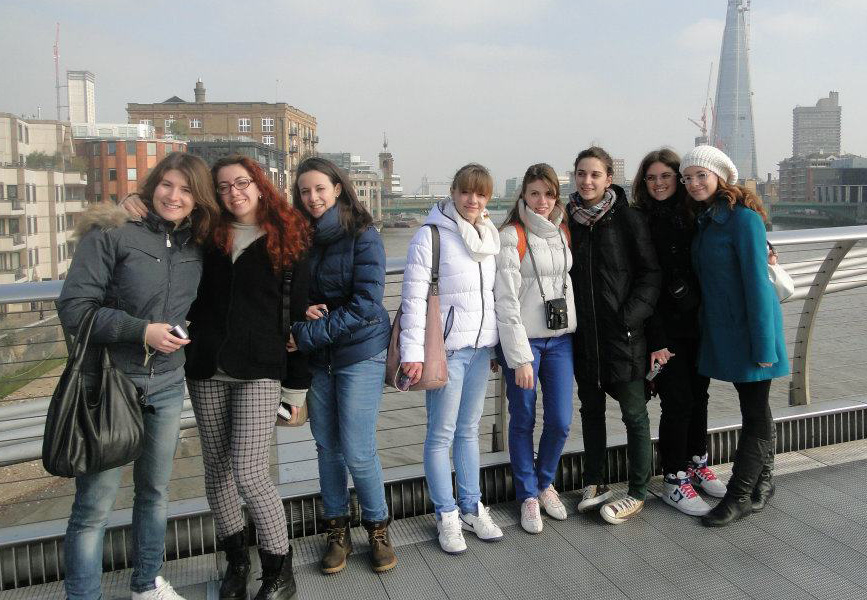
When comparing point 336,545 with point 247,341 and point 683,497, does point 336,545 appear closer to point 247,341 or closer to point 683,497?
point 247,341

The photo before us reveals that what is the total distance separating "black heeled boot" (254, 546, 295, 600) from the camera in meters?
2.58

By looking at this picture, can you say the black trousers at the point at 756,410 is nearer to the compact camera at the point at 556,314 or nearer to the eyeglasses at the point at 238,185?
the compact camera at the point at 556,314

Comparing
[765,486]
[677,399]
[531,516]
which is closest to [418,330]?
[531,516]

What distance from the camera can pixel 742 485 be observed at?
3186 mm

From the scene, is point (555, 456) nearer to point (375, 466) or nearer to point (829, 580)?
point (375, 466)

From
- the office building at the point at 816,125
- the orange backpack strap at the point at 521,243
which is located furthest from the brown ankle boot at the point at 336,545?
the office building at the point at 816,125

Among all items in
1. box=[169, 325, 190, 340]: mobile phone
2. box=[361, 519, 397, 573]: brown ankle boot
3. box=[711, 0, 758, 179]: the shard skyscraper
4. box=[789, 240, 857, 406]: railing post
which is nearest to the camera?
box=[169, 325, 190, 340]: mobile phone

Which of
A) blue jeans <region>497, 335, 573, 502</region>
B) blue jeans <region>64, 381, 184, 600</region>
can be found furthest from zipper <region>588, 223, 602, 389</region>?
blue jeans <region>64, 381, 184, 600</region>

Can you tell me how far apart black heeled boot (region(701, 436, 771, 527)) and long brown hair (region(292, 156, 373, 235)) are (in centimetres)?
186

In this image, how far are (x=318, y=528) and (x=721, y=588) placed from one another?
5.02ft

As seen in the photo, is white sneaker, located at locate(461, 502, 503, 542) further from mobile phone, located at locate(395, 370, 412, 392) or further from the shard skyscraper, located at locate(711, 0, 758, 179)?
the shard skyscraper, located at locate(711, 0, 758, 179)

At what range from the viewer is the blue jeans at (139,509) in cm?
235

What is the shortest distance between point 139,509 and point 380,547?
2.85ft

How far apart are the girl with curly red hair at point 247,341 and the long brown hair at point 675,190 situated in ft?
5.20
